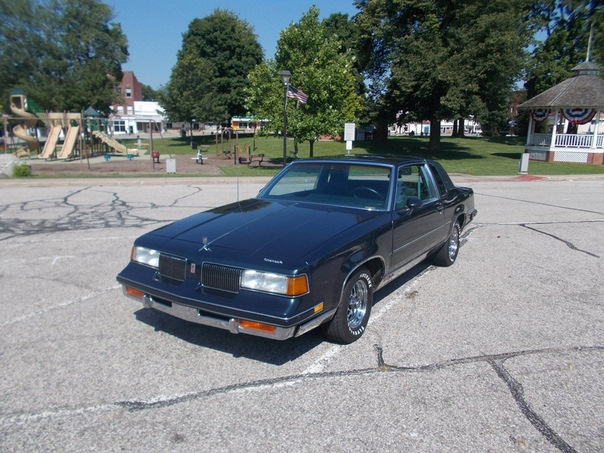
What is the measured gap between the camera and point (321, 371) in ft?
11.8

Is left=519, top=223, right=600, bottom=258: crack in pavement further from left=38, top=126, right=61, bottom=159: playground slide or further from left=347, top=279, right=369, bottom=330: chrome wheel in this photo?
left=38, top=126, right=61, bottom=159: playground slide

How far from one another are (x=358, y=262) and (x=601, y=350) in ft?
7.25

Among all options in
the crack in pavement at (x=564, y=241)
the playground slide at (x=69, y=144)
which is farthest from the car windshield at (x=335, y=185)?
the playground slide at (x=69, y=144)

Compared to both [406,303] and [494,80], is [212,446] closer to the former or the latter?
[406,303]

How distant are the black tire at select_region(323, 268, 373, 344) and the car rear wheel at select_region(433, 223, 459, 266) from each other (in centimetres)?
234

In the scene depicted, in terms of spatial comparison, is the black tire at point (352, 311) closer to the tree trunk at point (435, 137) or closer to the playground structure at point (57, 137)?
the playground structure at point (57, 137)

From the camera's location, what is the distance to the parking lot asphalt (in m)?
2.86

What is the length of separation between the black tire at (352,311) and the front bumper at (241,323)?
16 cm

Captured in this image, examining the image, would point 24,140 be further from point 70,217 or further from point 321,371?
point 321,371

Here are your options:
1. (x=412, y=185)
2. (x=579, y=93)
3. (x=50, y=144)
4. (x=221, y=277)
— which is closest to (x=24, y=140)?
(x=50, y=144)

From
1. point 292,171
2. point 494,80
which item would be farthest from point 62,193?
point 494,80

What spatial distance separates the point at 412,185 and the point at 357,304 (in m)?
1.82

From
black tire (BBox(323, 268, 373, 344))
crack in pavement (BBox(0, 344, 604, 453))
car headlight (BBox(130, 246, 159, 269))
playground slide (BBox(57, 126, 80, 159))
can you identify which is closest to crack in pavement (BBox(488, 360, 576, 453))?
crack in pavement (BBox(0, 344, 604, 453))

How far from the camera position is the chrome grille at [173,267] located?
372 cm
